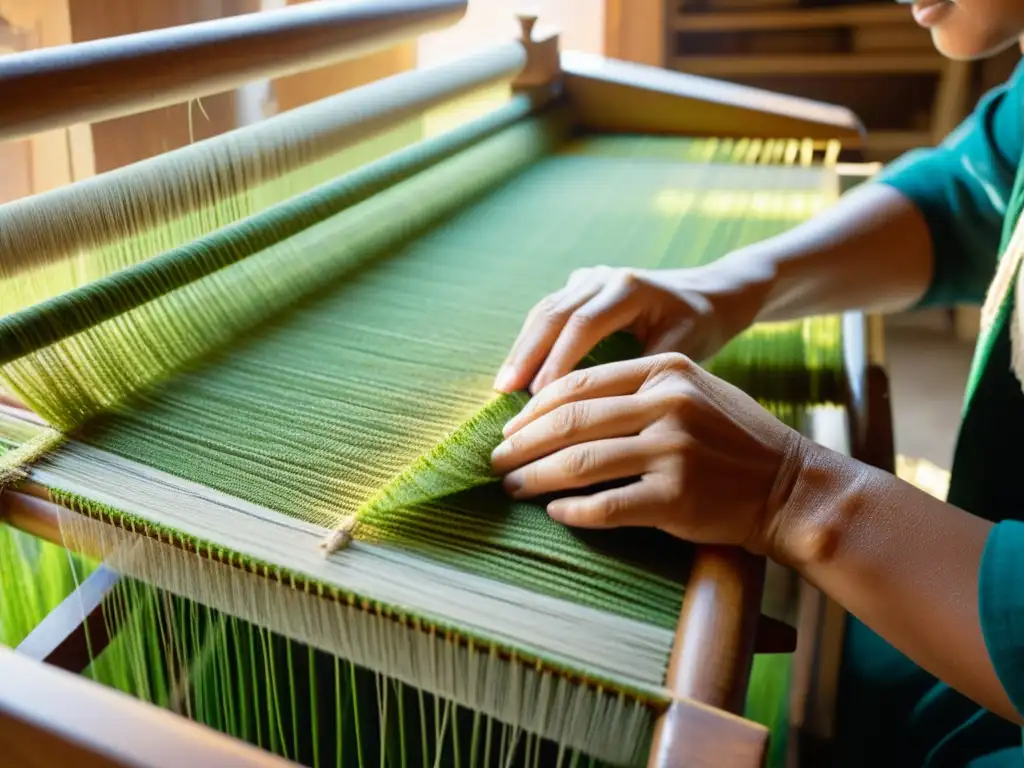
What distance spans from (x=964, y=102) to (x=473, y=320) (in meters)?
2.56

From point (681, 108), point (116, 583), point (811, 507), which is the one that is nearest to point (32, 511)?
point (116, 583)

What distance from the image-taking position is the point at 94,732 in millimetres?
411

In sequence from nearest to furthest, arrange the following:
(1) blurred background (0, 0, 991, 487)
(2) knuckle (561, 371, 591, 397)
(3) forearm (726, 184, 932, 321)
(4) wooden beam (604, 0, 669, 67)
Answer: (2) knuckle (561, 371, 591, 397)
(3) forearm (726, 184, 932, 321)
(1) blurred background (0, 0, 991, 487)
(4) wooden beam (604, 0, 669, 67)

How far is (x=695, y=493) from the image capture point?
1.80 feet

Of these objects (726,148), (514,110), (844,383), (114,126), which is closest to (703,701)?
(844,383)

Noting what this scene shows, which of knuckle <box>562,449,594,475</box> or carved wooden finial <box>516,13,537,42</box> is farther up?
carved wooden finial <box>516,13,537,42</box>

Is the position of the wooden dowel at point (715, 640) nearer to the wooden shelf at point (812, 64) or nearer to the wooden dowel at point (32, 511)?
the wooden dowel at point (32, 511)

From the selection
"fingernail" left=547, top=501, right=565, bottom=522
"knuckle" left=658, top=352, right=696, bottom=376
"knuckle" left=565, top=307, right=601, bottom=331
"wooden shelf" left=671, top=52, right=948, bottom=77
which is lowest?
"fingernail" left=547, top=501, right=565, bottom=522

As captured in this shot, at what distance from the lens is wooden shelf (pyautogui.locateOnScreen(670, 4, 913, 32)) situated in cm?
272

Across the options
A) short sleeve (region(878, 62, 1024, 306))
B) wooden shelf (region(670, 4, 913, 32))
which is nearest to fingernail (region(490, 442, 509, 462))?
short sleeve (region(878, 62, 1024, 306))

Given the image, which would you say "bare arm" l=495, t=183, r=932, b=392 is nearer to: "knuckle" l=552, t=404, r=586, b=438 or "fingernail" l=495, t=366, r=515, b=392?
"fingernail" l=495, t=366, r=515, b=392

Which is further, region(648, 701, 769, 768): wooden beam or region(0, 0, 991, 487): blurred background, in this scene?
region(0, 0, 991, 487): blurred background

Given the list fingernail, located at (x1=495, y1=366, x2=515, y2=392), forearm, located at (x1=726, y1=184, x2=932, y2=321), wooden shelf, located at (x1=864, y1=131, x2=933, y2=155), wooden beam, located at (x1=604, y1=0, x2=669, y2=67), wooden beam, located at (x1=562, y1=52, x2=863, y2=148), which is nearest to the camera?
fingernail, located at (x1=495, y1=366, x2=515, y2=392)

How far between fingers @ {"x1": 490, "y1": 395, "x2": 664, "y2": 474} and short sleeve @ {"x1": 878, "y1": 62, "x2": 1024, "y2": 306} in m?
0.68
